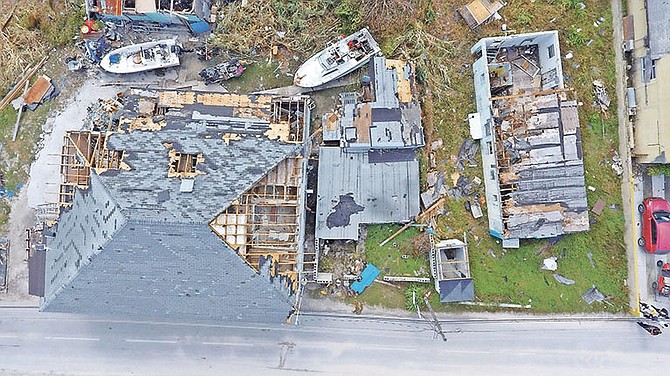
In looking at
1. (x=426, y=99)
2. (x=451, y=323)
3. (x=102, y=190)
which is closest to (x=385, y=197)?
(x=426, y=99)

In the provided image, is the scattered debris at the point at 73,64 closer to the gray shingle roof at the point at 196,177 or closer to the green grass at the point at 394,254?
the gray shingle roof at the point at 196,177

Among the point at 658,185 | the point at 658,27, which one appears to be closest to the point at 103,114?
the point at 658,27

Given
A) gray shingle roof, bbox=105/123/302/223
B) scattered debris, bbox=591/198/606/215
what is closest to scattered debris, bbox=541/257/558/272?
scattered debris, bbox=591/198/606/215

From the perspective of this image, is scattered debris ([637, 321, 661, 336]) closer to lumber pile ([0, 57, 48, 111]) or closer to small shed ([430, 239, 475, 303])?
small shed ([430, 239, 475, 303])

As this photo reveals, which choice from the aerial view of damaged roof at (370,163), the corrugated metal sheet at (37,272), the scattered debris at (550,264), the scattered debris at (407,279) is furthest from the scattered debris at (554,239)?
the corrugated metal sheet at (37,272)

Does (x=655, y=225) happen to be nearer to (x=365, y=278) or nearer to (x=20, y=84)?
(x=365, y=278)

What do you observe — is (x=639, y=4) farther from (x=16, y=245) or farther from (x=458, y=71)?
(x=16, y=245)

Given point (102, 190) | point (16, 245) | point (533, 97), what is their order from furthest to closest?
point (16, 245)
point (533, 97)
point (102, 190)
